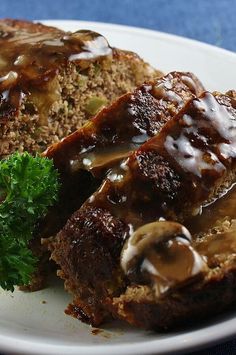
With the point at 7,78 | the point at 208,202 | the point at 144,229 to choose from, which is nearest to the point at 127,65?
the point at 7,78

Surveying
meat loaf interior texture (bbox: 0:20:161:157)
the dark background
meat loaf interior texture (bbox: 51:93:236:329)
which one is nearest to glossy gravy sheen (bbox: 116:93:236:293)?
meat loaf interior texture (bbox: 51:93:236:329)

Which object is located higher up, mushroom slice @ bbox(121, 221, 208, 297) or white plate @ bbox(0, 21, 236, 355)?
mushroom slice @ bbox(121, 221, 208, 297)

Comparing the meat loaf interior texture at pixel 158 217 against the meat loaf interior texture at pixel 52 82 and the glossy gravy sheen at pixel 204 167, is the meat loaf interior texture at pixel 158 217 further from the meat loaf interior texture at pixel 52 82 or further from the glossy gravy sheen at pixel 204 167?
the meat loaf interior texture at pixel 52 82

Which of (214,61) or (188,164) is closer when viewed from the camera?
(188,164)

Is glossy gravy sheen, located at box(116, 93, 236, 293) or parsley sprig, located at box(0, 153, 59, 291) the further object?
parsley sprig, located at box(0, 153, 59, 291)

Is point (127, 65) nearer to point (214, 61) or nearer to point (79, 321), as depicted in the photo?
point (214, 61)

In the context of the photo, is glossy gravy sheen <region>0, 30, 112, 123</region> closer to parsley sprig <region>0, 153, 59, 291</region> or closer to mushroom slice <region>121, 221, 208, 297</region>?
parsley sprig <region>0, 153, 59, 291</region>
